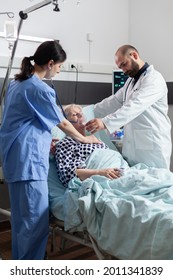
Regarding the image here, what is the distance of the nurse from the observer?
5.58 feet

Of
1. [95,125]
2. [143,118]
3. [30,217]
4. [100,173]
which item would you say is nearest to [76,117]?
[95,125]

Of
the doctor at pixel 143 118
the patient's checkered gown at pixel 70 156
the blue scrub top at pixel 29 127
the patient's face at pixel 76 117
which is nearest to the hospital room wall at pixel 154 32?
the doctor at pixel 143 118

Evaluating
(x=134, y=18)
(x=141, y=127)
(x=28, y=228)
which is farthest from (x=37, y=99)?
(x=134, y=18)

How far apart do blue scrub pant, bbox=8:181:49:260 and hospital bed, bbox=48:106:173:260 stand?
0.29ft

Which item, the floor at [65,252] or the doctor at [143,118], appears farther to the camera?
the floor at [65,252]

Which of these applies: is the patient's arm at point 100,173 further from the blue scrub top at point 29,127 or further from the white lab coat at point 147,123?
the white lab coat at point 147,123

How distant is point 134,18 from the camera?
3.71 m

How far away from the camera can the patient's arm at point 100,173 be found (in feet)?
5.96

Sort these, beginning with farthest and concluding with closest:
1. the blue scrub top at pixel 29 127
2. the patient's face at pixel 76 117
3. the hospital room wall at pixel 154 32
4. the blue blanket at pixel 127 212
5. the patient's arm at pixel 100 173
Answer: the hospital room wall at pixel 154 32
the patient's face at pixel 76 117
the patient's arm at pixel 100 173
the blue scrub top at pixel 29 127
the blue blanket at pixel 127 212

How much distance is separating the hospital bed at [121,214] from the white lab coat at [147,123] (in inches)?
13.0

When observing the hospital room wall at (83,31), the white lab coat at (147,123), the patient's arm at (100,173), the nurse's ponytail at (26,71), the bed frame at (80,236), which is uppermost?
the hospital room wall at (83,31)

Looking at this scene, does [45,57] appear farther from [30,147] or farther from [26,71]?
[30,147]

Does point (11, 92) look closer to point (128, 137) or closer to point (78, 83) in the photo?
point (128, 137)

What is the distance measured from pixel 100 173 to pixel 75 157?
27cm
